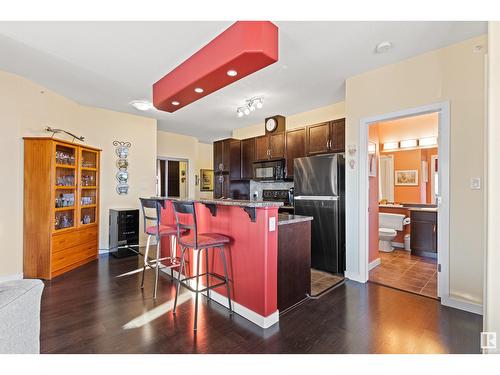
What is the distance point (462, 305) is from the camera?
2.37 meters

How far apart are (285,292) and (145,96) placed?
3458 mm

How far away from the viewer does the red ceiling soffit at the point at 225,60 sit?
1.90 m

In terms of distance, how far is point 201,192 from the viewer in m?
7.49

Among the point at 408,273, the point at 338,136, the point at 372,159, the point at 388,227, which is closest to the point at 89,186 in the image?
the point at 338,136

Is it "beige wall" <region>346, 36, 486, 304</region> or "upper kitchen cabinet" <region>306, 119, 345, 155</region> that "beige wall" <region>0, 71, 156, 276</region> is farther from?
"beige wall" <region>346, 36, 486, 304</region>

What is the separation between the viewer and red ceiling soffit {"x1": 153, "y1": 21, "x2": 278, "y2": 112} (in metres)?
1.90

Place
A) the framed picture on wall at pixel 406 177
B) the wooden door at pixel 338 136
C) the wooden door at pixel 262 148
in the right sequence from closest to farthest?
the wooden door at pixel 338 136, the framed picture on wall at pixel 406 177, the wooden door at pixel 262 148

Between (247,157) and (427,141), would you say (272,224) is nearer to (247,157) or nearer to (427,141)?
(247,157)

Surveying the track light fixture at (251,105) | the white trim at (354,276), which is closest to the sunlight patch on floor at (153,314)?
the white trim at (354,276)

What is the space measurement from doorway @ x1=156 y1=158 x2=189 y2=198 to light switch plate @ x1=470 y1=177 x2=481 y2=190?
5.71 m

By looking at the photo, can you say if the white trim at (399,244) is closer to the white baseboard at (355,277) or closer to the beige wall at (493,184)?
the white baseboard at (355,277)

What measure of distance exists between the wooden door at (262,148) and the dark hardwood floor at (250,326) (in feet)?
9.41

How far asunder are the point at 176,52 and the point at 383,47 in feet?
6.93

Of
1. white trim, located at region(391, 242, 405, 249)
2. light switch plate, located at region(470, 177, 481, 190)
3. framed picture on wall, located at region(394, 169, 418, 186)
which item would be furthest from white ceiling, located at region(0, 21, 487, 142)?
white trim, located at region(391, 242, 405, 249)
